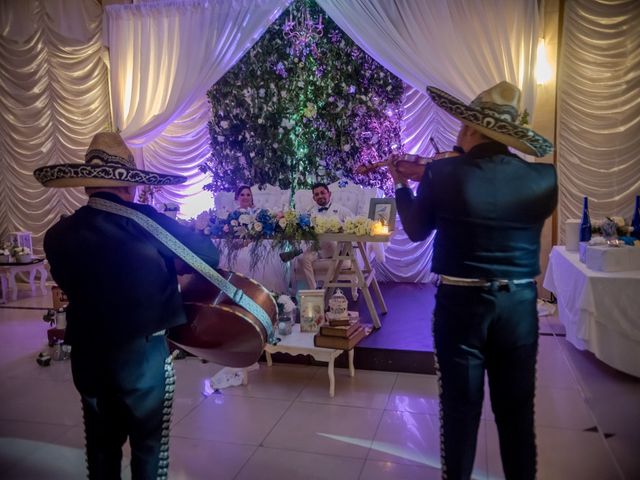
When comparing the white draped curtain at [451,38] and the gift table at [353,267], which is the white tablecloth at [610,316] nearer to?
the gift table at [353,267]

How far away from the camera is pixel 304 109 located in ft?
21.7

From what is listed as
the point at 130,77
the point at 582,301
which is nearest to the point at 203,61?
the point at 130,77

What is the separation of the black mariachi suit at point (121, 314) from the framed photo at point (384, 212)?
119 inches

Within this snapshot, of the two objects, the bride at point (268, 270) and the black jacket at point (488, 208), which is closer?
the black jacket at point (488, 208)

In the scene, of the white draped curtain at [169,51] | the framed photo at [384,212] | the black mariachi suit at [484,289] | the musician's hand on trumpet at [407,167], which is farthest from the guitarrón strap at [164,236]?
the white draped curtain at [169,51]

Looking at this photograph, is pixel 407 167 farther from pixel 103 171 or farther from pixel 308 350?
pixel 308 350

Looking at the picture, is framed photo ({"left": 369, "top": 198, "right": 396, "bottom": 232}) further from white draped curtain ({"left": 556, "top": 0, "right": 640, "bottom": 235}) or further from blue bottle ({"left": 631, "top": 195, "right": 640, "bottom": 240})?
white draped curtain ({"left": 556, "top": 0, "right": 640, "bottom": 235})

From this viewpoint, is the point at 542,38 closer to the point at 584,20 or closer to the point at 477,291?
the point at 584,20

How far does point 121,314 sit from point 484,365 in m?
1.30

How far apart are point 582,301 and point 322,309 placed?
1.85 metres

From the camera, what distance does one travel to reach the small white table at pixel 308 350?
3.57 metres

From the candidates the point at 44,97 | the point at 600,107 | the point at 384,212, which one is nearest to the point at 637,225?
the point at 384,212

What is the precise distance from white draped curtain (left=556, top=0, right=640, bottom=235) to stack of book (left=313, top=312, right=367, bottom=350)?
333cm

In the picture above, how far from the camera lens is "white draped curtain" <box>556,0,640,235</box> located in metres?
5.29
